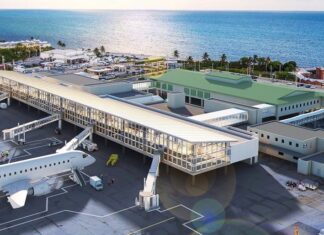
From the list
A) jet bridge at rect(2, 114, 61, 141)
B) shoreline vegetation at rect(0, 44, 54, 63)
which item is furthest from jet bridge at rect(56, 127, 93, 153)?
shoreline vegetation at rect(0, 44, 54, 63)

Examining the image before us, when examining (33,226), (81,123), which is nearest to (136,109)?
(81,123)

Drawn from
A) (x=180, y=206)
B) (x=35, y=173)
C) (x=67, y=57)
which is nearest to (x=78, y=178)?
(x=35, y=173)

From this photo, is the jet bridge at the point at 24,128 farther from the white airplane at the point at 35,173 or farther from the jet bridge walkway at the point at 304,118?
the jet bridge walkway at the point at 304,118

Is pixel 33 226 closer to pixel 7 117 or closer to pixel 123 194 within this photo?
pixel 123 194

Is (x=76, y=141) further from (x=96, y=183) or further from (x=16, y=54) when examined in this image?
(x=16, y=54)

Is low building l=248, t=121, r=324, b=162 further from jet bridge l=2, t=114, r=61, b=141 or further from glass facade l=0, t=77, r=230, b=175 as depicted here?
jet bridge l=2, t=114, r=61, b=141

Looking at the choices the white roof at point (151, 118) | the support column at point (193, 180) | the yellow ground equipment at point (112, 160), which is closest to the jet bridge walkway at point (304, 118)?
the white roof at point (151, 118)
